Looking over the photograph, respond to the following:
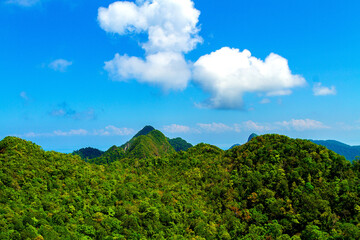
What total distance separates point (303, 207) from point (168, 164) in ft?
197

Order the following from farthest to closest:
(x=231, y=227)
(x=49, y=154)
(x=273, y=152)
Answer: (x=273, y=152) → (x=49, y=154) → (x=231, y=227)

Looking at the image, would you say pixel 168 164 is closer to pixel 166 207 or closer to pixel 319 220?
pixel 166 207

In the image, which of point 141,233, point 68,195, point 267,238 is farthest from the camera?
point 267,238

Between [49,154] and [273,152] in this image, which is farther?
[273,152]

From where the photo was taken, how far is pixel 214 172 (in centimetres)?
9275

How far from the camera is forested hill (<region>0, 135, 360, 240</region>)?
146 feet

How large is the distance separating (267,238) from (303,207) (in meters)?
16.2

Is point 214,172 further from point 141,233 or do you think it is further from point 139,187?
point 141,233

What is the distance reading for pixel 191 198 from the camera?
7650 centimetres

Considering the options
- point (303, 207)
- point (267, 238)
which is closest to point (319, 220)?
point (303, 207)

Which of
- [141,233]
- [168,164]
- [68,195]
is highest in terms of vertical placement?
[168,164]

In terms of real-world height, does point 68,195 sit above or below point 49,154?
below

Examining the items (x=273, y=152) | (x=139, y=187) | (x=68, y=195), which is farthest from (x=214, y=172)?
(x=68, y=195)

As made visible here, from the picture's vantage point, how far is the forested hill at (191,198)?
44594 mm
